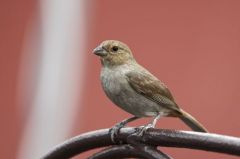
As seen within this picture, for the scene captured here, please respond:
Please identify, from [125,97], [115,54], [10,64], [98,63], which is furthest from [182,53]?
[125,97]

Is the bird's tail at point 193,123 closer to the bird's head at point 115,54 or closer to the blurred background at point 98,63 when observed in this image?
the bird's head at point 115,54

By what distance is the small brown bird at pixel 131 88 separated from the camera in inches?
124

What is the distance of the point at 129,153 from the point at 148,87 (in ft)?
4.07

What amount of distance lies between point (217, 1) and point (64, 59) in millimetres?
1407

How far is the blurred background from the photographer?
6.29 m

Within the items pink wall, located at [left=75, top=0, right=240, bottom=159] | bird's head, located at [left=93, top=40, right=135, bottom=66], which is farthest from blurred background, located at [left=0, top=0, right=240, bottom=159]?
bird's head, located at [left=93, top=40, right=135, bottom=66]

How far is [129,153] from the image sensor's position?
2.02m

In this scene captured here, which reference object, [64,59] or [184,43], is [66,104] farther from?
[184,43]

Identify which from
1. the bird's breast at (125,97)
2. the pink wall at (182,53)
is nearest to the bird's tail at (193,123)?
the bird's breast at (125,97)

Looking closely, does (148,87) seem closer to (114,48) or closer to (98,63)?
(114,48)

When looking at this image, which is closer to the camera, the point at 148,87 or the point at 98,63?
the point at 148,87

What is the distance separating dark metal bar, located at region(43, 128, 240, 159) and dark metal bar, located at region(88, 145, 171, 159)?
1.1 inches

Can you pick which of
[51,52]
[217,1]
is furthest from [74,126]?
[217,1]

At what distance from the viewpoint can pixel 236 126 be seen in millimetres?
6055
